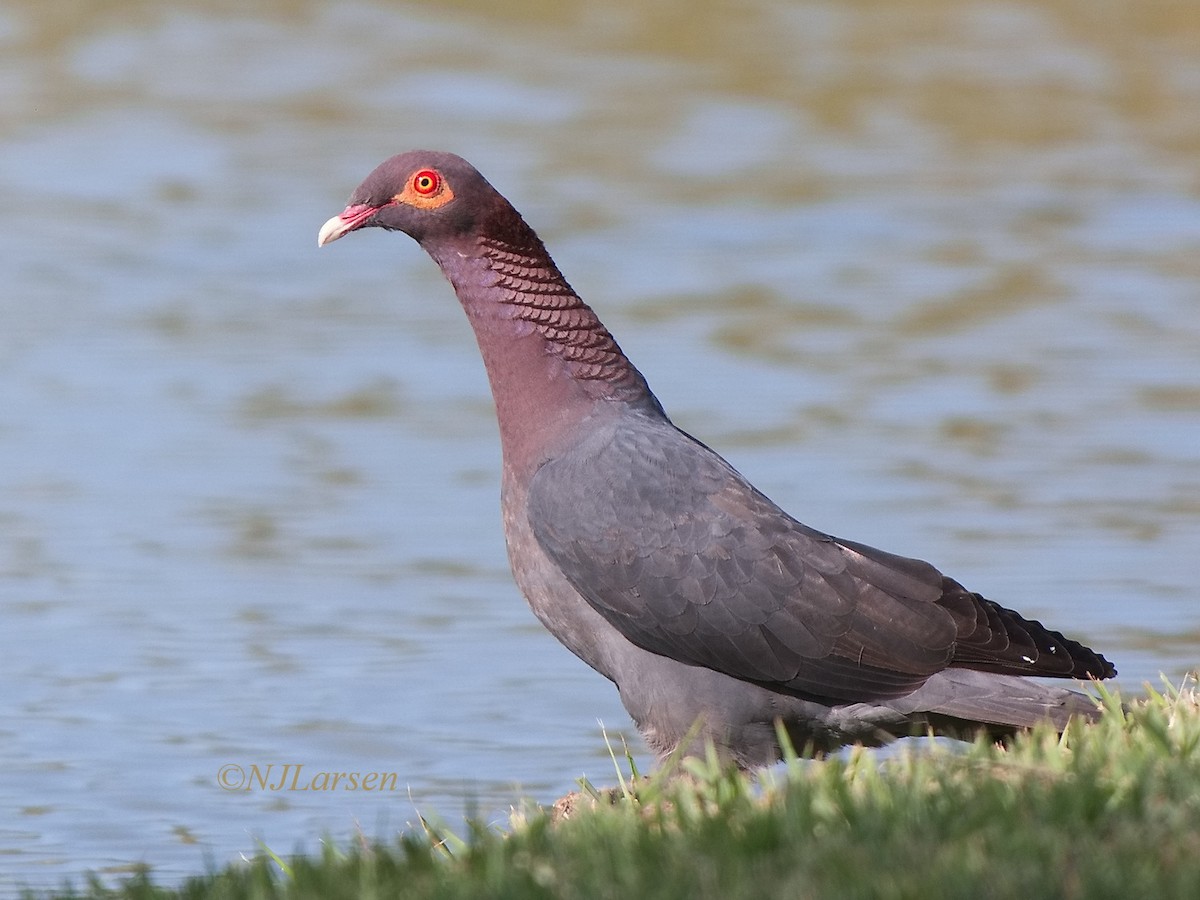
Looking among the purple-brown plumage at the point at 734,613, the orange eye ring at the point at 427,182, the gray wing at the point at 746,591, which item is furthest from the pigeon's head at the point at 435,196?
the gray wing at the point at 746,591

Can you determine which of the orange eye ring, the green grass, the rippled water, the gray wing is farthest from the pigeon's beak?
the green grass

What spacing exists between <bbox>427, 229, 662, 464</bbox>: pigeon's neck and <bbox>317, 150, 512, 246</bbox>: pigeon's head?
0.06m

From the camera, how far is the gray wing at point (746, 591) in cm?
578

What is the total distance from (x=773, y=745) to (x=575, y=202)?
1143 cm

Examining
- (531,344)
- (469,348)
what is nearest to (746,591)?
(531,344)

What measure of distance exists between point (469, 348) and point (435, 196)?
7.19 m

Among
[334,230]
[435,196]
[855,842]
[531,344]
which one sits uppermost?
[435,196]

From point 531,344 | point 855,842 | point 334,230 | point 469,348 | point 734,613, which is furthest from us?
point 469,348

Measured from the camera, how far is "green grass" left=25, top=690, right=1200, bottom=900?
3881 millimetres

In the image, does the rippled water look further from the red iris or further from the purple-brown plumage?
the red iris

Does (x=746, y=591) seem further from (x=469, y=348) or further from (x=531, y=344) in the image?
(x=469, y=348)

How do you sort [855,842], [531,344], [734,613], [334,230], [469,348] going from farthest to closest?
[469,348] → [334,230] → [531,344] → [734,613] → [855,842]

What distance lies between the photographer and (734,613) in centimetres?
579

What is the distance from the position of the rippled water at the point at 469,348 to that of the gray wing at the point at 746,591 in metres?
1.01
